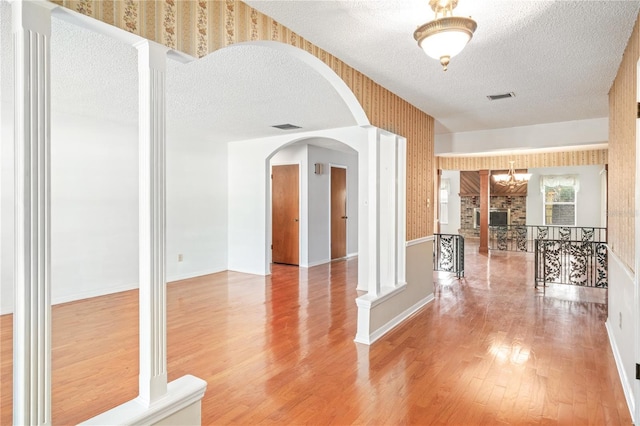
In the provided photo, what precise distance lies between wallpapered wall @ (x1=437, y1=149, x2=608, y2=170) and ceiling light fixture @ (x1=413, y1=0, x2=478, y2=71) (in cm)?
785

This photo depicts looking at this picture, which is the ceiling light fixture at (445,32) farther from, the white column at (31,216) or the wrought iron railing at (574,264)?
the wrought iron railing at (574,264)

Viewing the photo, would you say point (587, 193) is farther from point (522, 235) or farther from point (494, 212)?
point (494, 212)

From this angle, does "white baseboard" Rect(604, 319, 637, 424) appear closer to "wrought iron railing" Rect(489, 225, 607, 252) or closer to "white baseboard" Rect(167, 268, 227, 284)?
A: "white baseboard" Rect(167, 268, 227, 284)

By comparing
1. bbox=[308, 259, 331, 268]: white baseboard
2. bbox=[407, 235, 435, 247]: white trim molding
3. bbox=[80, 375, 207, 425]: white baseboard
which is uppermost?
bbox=[407, 235, 435, 247]: white trim molding

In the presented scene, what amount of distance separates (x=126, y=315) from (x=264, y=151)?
347 centimetres

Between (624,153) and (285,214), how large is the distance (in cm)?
565

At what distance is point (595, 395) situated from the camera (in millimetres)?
2562

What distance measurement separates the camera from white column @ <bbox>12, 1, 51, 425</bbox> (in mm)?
1227

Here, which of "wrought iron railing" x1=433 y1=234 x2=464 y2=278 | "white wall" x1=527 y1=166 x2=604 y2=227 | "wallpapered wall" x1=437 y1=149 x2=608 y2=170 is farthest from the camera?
"white wall" x1=527 y1=166 x2=604 y2=227

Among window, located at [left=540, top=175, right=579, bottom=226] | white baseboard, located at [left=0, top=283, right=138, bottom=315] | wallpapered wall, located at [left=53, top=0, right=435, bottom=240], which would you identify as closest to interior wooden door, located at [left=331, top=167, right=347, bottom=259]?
white baseboard, located at [left=0, top=283, right=138, bottom=315]

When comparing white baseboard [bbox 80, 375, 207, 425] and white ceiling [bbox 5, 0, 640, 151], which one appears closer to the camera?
white baseboard [bbox 80, 375, 207, 425]

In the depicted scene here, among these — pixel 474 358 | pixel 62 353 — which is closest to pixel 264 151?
pixel 62 353

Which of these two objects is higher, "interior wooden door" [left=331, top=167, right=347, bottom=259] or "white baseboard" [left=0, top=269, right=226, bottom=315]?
"interior wooden door" [left=331, top=167, right=347, bottom=259]

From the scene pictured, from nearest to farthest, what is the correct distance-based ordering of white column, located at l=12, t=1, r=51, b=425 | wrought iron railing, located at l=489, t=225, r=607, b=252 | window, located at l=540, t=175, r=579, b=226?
1. white column, located at l=12, t=1, r=51, b=425
2. wrought iron railing, located at l=489, t=225, r=607, b=252
3. window, located at l=540, t=175, r=579, b=226
